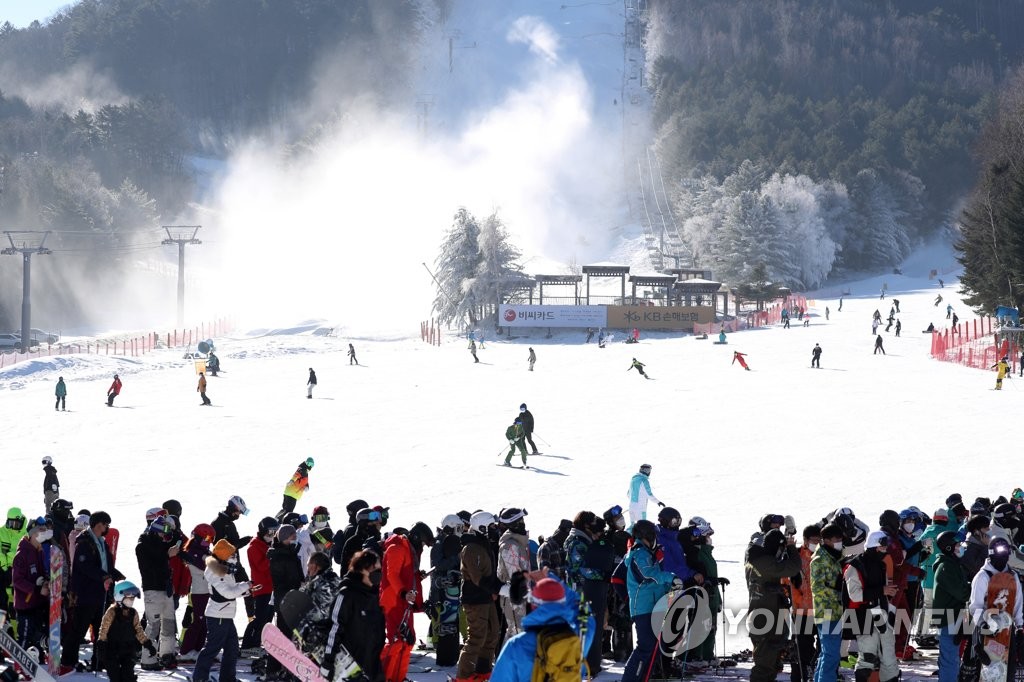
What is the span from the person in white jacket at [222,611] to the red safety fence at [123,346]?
41732 millimetres

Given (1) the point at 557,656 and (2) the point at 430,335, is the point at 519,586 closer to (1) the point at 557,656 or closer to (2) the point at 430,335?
(1) the point at 557,656

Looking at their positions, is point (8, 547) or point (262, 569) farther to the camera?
point (8, 547)

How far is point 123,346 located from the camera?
5706 centimetres

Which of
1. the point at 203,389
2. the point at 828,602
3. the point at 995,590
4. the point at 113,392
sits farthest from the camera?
the point at 113,392

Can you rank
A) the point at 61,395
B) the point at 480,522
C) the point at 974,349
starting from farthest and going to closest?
the point at 974,349, the point at 61,395, the point at 480,522

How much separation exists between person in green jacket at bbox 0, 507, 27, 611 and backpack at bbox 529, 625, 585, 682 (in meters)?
6.74

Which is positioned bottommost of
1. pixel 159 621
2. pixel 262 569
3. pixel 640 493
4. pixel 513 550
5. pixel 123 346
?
pixel 159 621

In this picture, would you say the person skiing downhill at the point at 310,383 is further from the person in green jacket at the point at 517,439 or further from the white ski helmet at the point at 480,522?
the white ski helmet at the point at 480,522

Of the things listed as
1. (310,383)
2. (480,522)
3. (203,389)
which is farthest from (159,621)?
(310,383)

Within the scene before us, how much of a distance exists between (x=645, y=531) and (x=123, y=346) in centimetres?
5063

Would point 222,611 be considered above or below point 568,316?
below

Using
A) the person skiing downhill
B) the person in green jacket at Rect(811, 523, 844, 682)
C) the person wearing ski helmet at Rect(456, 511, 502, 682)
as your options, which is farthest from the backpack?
the person skiing downhill

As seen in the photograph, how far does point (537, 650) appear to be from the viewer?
661cm

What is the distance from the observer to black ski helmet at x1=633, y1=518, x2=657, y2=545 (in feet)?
31.7
